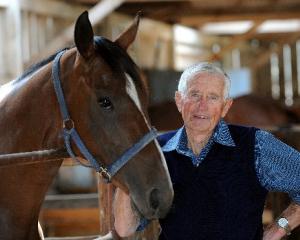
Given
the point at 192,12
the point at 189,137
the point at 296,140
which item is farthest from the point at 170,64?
the point at 189,137

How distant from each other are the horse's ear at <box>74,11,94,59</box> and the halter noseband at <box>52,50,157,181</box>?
0.15 meters

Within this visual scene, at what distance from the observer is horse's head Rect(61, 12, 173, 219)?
2.15m

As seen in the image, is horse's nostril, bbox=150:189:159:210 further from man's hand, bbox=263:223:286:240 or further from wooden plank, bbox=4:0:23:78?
wooden plank, bbox=4:0:23:78

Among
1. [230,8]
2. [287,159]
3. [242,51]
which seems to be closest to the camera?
[287,159]

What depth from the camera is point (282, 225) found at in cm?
241

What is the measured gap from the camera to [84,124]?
2.22 meters

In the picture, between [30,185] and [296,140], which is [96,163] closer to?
[30,185]

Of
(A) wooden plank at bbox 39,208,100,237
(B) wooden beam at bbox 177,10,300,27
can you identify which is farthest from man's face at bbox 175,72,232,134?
(B) wooden beam at bbox 177,10,300,27

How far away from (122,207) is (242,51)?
13737 millimetres

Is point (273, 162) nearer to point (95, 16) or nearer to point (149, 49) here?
point (95, 16)

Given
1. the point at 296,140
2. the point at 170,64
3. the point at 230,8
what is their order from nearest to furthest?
the point at 296,140
the point at 230,8
the point at 170,64

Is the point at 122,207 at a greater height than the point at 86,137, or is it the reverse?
the point at 86,137

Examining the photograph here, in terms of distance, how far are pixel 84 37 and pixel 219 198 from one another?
0.74 meters

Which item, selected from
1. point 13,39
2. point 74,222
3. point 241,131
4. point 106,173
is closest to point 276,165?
point 241,131
